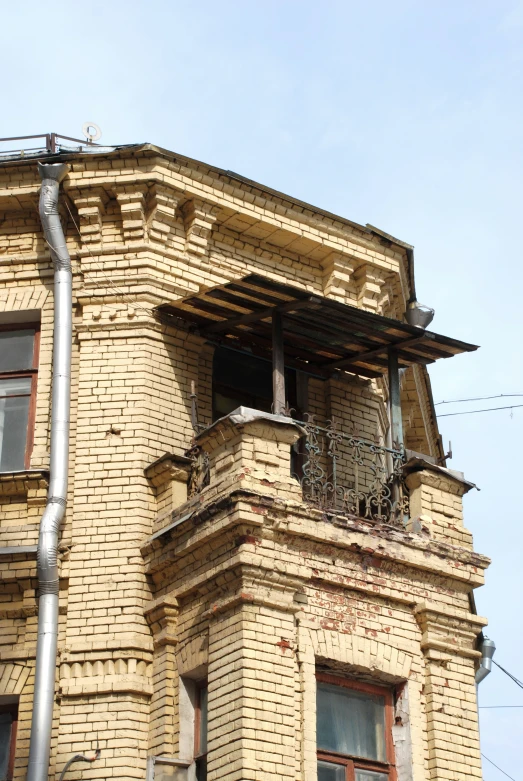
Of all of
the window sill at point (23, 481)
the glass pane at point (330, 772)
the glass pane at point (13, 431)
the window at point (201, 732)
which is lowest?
the glass pane at point (330, 772)

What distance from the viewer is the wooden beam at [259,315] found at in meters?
11.3

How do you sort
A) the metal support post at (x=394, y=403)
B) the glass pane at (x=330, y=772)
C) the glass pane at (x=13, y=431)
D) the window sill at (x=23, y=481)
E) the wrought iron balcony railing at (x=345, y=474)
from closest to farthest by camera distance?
the glass pane at (x=330, y=772), the wrought iron balcony railing at (x=345, y=474), the window sill at (x=23, y=481), the glass pane at (x=13, y=431), the metal support post at (x=394, y=403)

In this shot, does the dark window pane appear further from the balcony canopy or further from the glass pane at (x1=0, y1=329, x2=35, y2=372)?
the glass pane at (x1=0, y1=329, x2=35, y2=372)

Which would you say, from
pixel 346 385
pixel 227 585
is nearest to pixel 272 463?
pixel 227 585

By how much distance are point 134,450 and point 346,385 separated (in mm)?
2695

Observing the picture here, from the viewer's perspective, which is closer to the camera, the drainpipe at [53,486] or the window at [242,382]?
the drainpipe at [53,486]

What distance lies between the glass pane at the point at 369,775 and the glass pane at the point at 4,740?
2.89 metres

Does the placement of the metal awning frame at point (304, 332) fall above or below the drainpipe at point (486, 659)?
above

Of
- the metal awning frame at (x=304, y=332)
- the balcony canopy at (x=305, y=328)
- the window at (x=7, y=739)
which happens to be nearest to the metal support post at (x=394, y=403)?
the metal awning frame at (x=304, y=332)

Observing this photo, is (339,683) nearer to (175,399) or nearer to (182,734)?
(182,734)

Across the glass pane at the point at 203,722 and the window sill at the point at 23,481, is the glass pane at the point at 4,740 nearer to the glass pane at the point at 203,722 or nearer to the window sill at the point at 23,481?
the glass pane at the point at 203,722

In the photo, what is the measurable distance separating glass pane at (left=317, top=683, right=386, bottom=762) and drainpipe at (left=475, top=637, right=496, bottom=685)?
3873mm

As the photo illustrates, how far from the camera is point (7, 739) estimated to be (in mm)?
10750

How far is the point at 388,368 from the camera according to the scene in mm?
12352
